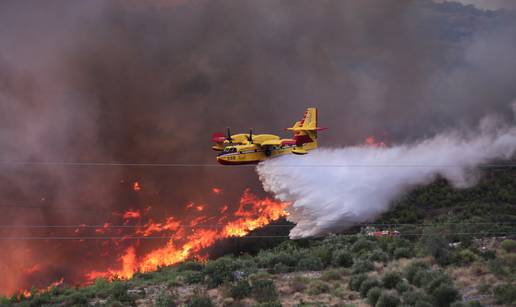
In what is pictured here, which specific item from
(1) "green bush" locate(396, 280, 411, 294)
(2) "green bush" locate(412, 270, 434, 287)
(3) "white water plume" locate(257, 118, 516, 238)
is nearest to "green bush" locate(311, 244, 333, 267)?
(3) "white water plume" locate(257, 118, 516, 238)

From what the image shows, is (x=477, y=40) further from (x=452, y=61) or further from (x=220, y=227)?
(x=220, y=227)

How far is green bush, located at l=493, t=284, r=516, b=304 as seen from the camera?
3422 centimetres

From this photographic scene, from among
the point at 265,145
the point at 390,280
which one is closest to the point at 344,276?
the point at 390,280

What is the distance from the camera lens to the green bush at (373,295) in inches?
1442

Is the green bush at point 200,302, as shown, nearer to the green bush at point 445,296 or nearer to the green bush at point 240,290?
the green bush at point 240,290

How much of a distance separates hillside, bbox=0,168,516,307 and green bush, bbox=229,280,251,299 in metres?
0.07

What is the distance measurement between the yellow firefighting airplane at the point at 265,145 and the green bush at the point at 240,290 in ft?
32.6

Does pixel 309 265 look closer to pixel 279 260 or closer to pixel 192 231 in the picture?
pixel 279 260

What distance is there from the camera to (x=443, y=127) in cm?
8325

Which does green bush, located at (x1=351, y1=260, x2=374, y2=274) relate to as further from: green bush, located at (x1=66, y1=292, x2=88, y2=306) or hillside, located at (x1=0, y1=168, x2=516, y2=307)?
green bush, located at (x1=66, y1=292, x2=88, y2=306)

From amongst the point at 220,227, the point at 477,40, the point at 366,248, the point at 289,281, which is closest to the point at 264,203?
the point at 220,227

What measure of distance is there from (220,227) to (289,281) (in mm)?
20828

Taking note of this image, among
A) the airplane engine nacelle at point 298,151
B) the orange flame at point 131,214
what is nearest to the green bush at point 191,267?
the airplane engine nacelle at point 298,151

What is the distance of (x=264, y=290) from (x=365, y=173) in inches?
1007
